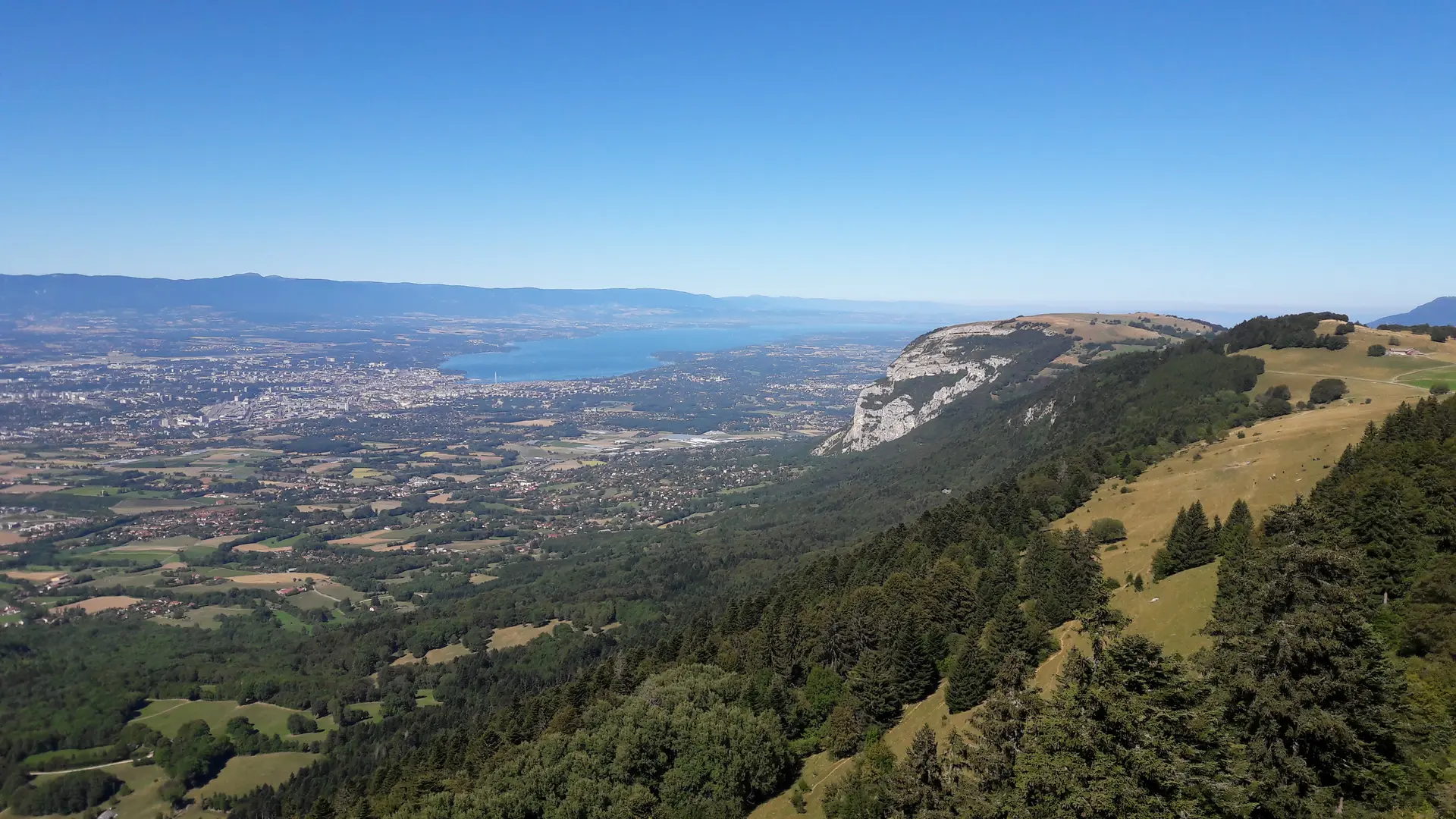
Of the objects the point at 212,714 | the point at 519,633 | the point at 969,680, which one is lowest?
the point at 212,714

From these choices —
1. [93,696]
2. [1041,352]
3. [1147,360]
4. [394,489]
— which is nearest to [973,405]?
[1041,352]

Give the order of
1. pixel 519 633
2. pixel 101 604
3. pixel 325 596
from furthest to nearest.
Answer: pixel 325 596 → pixel 101 604 → pixel 519 633

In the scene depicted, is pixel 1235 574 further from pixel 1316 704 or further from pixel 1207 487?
pixel 1207 487

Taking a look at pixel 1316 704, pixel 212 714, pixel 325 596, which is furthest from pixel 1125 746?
pixel 325 596

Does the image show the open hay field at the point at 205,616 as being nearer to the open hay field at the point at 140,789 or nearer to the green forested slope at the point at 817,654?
the open hay field at the point at 140,789

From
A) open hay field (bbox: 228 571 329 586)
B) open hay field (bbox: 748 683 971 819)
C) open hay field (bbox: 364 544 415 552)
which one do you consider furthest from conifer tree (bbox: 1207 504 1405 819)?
open hay field (bbox: 364 544 415 552)

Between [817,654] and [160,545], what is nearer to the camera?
[817,654]
